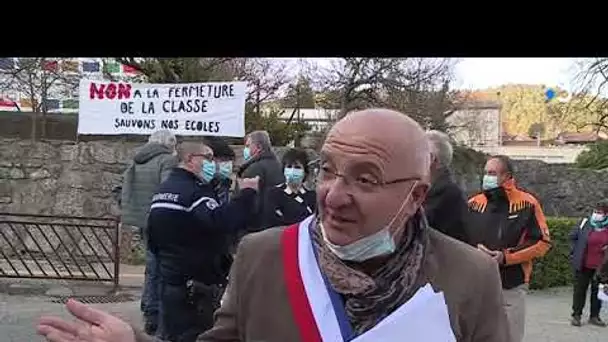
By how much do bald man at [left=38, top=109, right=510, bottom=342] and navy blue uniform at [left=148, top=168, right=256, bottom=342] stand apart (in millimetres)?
3043

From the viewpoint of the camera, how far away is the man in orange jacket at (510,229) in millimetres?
5109

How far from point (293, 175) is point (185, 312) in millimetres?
1260

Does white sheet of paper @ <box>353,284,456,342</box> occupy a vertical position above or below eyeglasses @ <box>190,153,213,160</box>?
below

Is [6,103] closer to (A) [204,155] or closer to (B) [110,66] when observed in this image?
(B) [110,66]

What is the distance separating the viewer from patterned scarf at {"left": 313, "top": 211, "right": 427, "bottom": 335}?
2.01m

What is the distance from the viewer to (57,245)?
33.5 ft

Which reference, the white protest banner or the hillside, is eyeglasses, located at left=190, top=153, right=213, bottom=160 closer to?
the white protest banner

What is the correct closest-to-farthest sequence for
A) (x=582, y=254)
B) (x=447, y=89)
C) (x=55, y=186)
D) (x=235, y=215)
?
1. (x=235, y=215)
2. (x=582, y=254)
3. (x=55, y=186)
4. (x=447, y=89)

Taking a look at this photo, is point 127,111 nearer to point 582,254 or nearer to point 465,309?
point 582,254

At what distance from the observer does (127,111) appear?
970cm

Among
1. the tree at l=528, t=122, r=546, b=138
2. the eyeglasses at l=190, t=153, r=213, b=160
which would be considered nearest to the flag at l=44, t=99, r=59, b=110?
the eyeglasses at l=190, t=153, r=213, b=160

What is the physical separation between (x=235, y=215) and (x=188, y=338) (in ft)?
2.43

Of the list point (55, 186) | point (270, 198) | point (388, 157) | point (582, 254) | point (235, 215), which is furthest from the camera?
point (55, 186)
